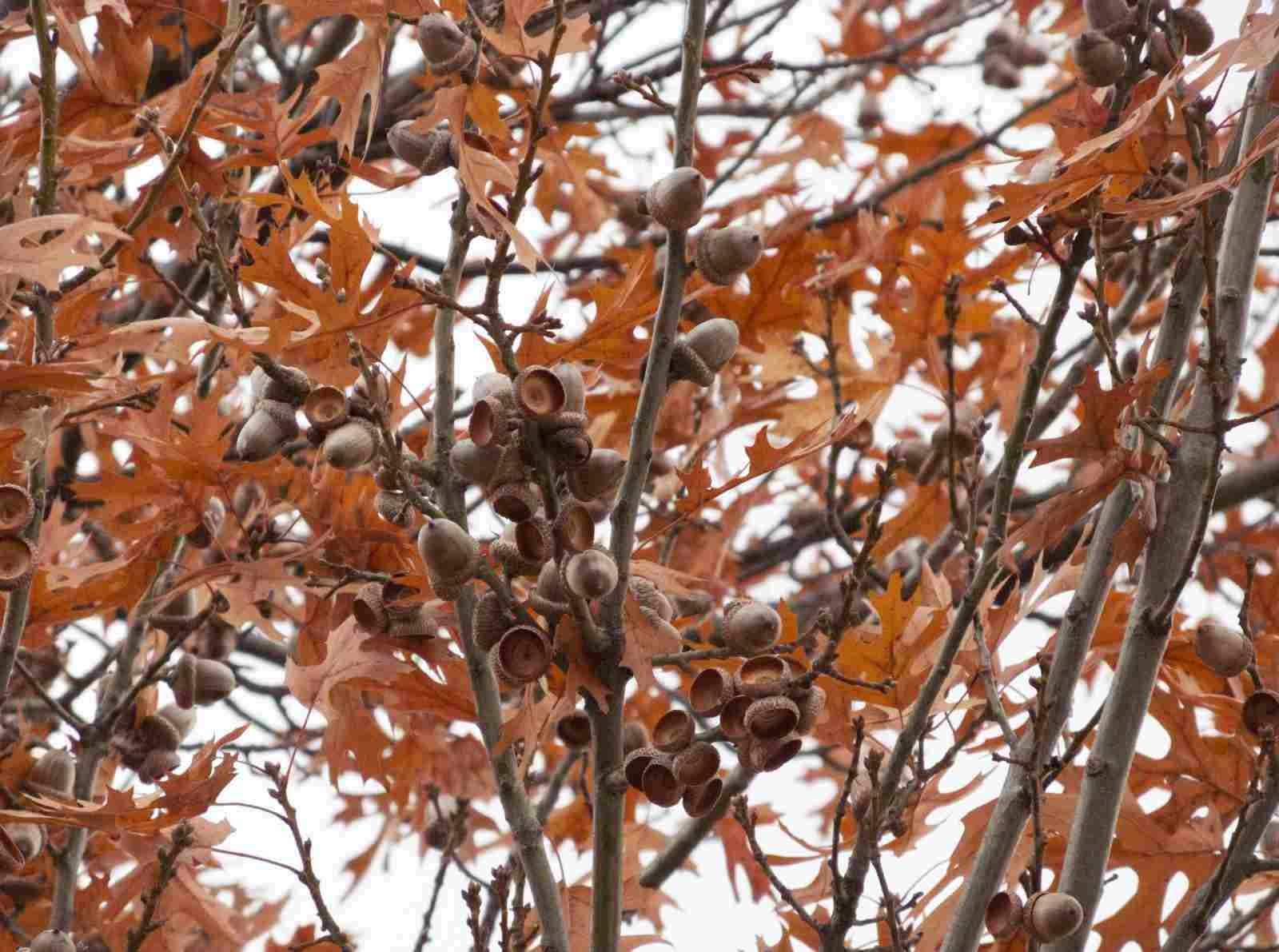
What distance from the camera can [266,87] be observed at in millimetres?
2275

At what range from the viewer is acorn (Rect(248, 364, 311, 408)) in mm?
1701

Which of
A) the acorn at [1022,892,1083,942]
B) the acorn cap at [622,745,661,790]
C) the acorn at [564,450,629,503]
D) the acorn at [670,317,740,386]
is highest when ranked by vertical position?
the acorn at [670,317,740,386]

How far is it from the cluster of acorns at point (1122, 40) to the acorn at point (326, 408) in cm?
103

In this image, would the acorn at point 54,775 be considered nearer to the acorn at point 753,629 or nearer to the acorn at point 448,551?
the acorn at point 448,551

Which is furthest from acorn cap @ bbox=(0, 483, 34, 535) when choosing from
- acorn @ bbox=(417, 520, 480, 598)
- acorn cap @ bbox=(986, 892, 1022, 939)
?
acorn cap @ bbox=(986, 892, 1022, 939)

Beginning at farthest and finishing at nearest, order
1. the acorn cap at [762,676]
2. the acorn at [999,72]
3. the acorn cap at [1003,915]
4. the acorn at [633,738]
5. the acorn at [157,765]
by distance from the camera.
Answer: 1. the acorn at [999,72]
2. the acorn at [157,765]
3. the acorn at [633,738]
4. the acorn cap at [1003,915]
5. the acorn cap at [762,676]

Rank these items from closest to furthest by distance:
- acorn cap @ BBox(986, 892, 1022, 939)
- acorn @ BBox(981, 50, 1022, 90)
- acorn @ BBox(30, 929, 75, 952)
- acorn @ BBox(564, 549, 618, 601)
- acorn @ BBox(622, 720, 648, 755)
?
acorn @ BBox(564, 549, 618, 601) → acorn cap @ BBox(986, 892, 1022, 939) → acorn @ BBox(30, 929, 75, 952) → acorn @ BBox(622, 720, 648, 755) → acorn @ BBox(981, 50, 1022, 90)

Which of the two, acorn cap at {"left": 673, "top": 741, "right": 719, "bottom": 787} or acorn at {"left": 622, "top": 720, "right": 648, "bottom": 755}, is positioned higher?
acorn at {"left": 622, "top": 720, "right": 648, "bottom": 755}

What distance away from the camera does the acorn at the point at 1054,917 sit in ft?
4.98

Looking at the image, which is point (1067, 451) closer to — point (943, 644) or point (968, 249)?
point (943, 644)

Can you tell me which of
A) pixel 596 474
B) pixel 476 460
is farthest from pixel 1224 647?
pixel 476 460

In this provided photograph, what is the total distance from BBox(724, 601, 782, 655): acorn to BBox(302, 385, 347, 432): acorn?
0.48 m

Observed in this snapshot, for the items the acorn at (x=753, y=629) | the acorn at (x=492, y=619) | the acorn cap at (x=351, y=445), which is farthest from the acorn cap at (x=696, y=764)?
→ the acorn cap at (x=351, y=445)

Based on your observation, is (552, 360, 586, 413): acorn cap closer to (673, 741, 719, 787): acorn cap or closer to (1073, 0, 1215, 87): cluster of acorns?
(673, 741, 719, 787): acorn cap
